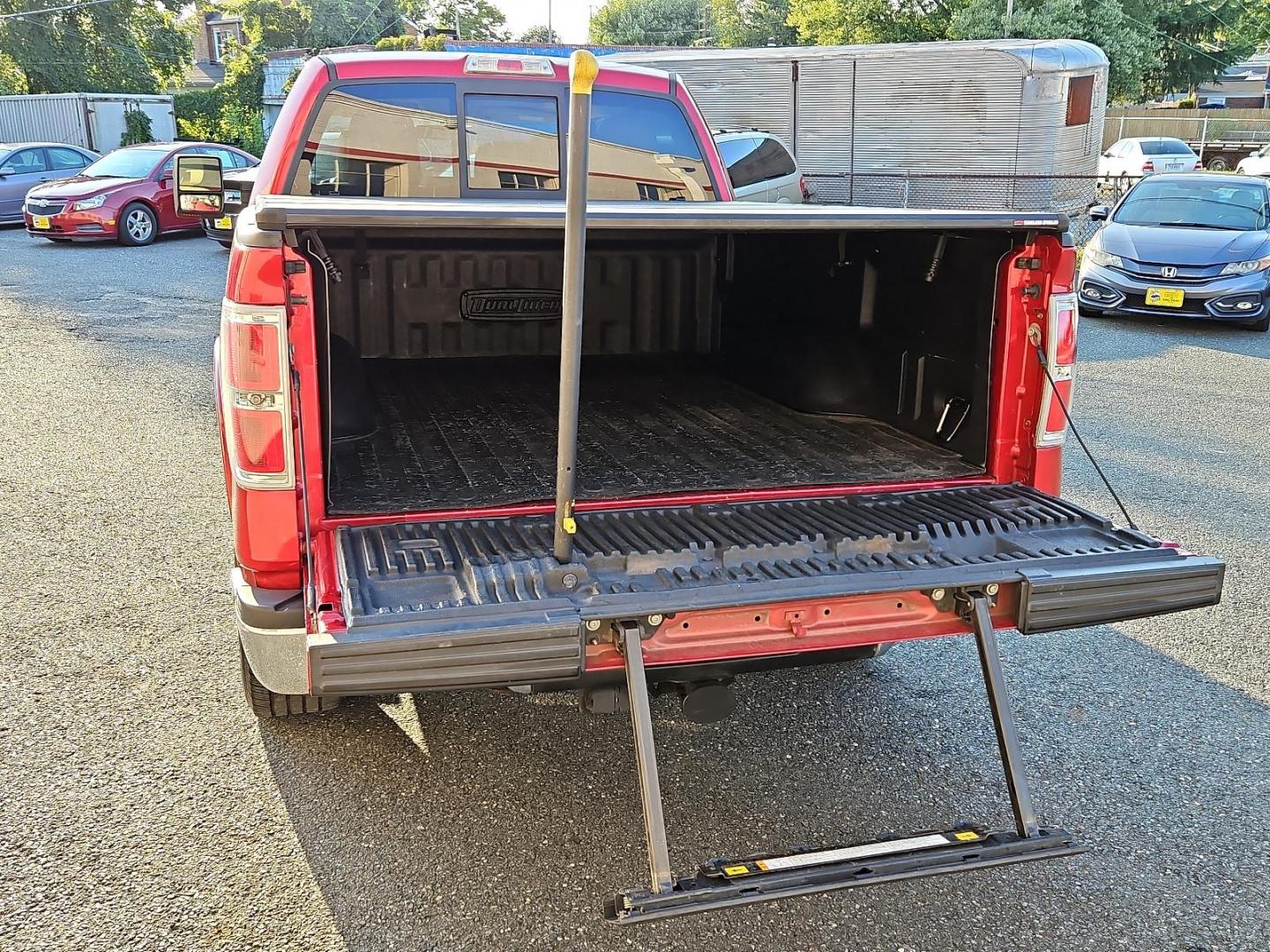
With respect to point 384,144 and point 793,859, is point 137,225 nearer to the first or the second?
point 384,144

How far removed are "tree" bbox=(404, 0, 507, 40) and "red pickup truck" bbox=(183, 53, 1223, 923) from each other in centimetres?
7059

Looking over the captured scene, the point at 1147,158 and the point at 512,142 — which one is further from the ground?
the point at 512,142

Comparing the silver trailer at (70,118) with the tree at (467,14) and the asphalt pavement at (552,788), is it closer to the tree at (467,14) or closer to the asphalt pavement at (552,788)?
the asphalt pavement at (552,788)

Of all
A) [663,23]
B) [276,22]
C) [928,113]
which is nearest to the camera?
[928,113]

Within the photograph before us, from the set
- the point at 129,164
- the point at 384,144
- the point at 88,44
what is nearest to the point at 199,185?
the point at 384,144

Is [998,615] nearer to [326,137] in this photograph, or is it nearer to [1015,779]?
[1015,779]

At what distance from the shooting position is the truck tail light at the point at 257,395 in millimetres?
2746

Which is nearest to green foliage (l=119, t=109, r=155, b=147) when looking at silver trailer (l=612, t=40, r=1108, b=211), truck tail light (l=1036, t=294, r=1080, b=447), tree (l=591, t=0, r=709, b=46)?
silver trailer (l=612, t=40, r=1108, b=211)

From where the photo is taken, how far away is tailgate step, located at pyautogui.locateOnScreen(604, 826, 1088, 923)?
2.40m

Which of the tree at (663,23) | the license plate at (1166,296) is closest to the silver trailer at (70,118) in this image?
the license plate at (1166,296)

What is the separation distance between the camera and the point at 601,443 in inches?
168

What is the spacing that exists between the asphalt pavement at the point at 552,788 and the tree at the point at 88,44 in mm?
40971

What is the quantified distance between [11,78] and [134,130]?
1533 centimetres

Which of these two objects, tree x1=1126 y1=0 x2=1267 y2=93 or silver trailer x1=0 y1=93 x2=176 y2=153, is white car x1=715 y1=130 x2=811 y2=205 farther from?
tree x1=1126 y1=0 x2=1267 y2=93
